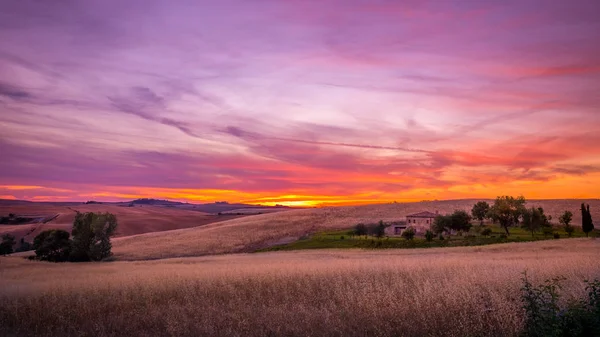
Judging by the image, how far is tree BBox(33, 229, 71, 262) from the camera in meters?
64.4

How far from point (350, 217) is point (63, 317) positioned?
99.3m

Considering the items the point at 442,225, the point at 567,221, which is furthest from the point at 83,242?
the point at 567,221

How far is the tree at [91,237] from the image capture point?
62406 millimetres

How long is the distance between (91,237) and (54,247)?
20.7ft

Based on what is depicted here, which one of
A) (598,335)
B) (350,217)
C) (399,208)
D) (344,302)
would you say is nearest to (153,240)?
(350,217)

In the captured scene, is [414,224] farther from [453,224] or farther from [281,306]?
[281,306]

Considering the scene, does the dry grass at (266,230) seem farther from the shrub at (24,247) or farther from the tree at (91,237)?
the shrub at (24,247)

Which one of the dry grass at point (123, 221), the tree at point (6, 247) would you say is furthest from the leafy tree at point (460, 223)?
the tree at point (6, 247)

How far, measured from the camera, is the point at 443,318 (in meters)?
10.5

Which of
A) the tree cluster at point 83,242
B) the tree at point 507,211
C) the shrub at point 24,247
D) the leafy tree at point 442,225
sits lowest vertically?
the shrub at point 24,247

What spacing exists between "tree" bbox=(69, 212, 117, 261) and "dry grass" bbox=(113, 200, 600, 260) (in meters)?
3.03

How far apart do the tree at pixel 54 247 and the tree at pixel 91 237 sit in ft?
6.90

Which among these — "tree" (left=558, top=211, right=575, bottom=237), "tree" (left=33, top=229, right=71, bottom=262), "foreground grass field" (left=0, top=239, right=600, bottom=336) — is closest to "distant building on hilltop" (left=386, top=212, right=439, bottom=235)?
"tree" (left=558, top=211, right=575, bottom=237)

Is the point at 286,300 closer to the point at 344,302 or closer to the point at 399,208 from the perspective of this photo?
the point at 344,302
